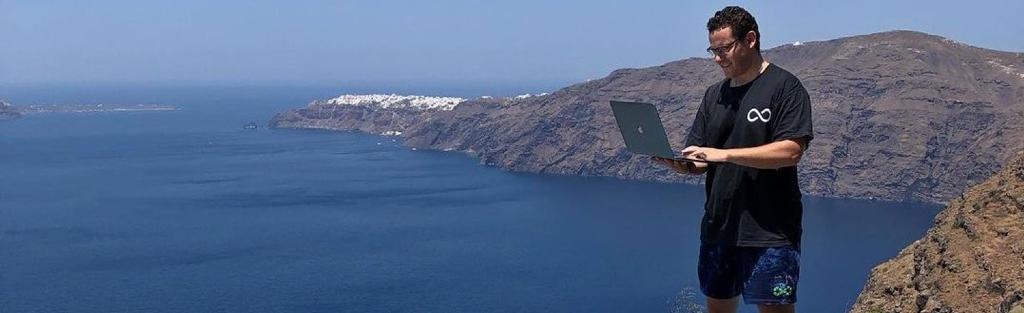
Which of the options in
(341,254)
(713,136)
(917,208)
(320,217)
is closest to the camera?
(713,136)

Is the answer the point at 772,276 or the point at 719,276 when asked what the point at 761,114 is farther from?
the point at 719,276

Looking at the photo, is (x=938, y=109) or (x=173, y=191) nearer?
(x=173, y=191)

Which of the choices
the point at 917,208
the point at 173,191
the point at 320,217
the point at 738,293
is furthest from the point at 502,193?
the point at 738,293

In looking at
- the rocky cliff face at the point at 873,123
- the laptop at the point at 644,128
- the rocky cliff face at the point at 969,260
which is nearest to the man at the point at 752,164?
the laptop at the point at 644,128

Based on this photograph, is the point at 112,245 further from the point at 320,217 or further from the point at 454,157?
the point at 454,157

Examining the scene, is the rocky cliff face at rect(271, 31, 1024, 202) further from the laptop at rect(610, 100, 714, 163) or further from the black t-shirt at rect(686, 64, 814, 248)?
the laptop at rect(610, 100, 714, 163)

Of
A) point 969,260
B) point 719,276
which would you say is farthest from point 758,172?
point 969,260
